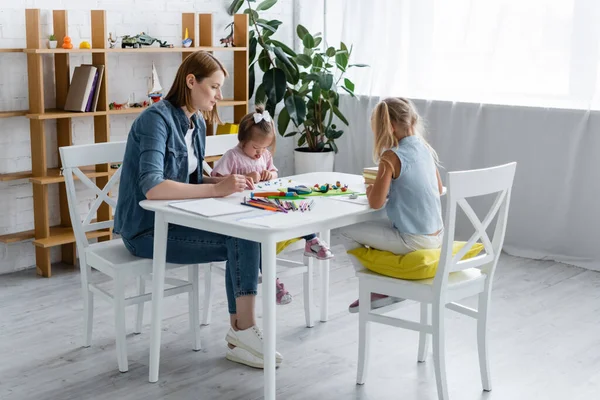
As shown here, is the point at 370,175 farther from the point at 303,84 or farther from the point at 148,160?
the point at 303,84

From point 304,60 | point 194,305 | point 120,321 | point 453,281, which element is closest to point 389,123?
point 453,281

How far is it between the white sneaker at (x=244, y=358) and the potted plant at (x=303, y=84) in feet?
7.57

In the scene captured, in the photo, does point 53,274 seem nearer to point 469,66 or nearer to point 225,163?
point 225,163

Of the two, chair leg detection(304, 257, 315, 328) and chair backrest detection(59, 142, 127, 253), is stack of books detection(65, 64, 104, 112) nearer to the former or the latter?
chair backrest detection(59, 142, 127, 253)

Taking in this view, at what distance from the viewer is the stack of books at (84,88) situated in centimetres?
414

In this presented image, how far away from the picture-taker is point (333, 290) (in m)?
3.98

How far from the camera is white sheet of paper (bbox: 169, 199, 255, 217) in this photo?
2.59 metres

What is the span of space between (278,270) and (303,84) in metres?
2.20

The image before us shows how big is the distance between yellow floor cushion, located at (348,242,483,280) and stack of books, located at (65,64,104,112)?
78.1 inches

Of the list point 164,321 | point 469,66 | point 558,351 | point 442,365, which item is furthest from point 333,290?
point 469,66

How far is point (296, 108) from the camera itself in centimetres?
508

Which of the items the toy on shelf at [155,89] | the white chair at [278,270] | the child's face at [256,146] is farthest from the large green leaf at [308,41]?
the child's face at [256,146]

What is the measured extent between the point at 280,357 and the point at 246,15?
249 centimetres

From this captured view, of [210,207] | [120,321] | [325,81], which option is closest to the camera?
[210,207]
